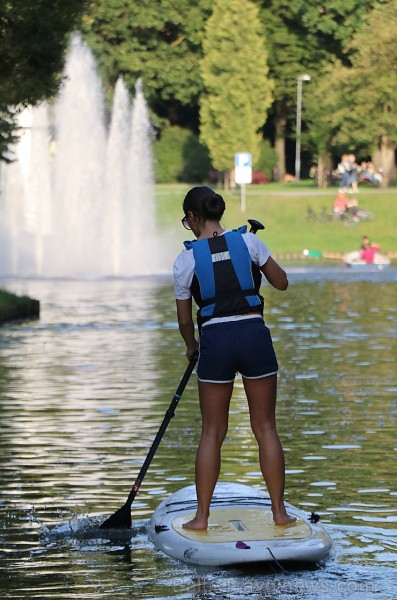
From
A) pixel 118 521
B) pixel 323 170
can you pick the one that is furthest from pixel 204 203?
pixel 323 170

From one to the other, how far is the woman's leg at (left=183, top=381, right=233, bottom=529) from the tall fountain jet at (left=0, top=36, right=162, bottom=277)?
37131mm

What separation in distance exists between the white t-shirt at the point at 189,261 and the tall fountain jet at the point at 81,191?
37.2 meters

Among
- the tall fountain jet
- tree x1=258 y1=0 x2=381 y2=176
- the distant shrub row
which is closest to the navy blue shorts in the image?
the tall fountain jet

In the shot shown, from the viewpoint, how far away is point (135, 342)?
23.3m

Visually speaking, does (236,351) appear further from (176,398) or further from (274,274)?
(176,398)

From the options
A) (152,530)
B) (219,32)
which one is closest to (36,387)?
(152,530)

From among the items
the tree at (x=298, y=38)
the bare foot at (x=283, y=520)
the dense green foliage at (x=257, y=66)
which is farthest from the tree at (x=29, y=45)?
the tree at (x=298, y=38)

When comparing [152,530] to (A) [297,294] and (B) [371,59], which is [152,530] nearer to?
(A) [297,294]

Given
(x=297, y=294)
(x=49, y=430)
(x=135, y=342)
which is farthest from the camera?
(x=297, y=294)

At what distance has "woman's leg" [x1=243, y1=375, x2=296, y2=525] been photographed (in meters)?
9.62

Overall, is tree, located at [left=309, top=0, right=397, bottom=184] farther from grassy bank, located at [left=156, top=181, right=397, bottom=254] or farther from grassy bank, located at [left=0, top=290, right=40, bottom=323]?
grassy bank, located at [left=0, top=290, right=40, bottom=323]

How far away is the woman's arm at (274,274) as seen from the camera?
9641mm

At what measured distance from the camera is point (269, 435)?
9.72 m

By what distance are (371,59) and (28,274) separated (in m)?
28.2
